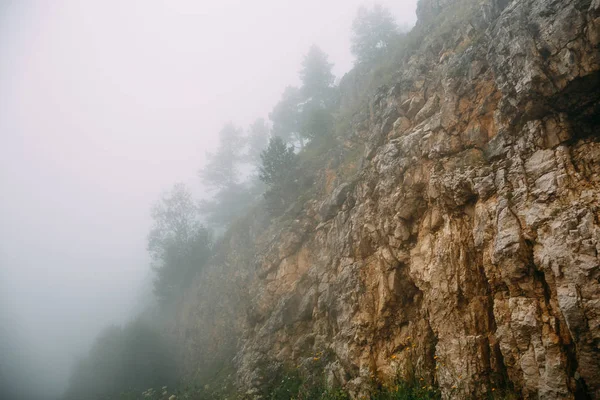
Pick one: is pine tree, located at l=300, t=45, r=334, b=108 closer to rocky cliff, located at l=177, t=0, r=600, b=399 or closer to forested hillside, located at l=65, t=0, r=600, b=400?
forested hillside, located at l=65, t=0, r=600, b=400

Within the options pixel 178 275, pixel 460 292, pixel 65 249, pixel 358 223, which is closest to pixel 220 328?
pixel 178 275

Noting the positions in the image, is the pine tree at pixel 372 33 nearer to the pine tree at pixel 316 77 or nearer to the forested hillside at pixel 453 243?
the pine tree at pixel 316 77

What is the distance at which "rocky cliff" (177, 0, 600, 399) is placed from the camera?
7.04 metres

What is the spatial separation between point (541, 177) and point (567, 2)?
17.8ft

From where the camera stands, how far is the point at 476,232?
933 cm

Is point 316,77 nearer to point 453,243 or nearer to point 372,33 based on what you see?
point 372,33

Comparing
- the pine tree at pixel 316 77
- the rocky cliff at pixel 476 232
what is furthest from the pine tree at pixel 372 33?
the rocky cliff at pixel 476 232

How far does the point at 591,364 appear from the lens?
609 centimetres

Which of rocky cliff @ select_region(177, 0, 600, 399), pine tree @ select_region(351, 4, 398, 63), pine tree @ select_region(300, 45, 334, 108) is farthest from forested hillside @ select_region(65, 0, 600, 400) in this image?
pine tree @ select_region(300, 45, 334, 108)

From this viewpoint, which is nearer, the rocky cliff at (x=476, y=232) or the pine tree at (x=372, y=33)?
the rocky cliff at (x=476, y=232)

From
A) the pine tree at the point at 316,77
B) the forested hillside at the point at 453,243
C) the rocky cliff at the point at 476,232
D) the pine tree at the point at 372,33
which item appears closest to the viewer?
the rocky cliff at the point at 476,232

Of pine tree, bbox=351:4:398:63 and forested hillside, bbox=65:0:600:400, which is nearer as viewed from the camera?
forested hillside, bbox=65:0:600:400

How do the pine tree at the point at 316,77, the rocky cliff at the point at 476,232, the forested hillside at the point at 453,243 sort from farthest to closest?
the pine tree at the point at 316,77
the forested hillside at the point at 453,243
the rocky cliff at the point at 476,232

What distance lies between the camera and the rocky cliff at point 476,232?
7035mm
